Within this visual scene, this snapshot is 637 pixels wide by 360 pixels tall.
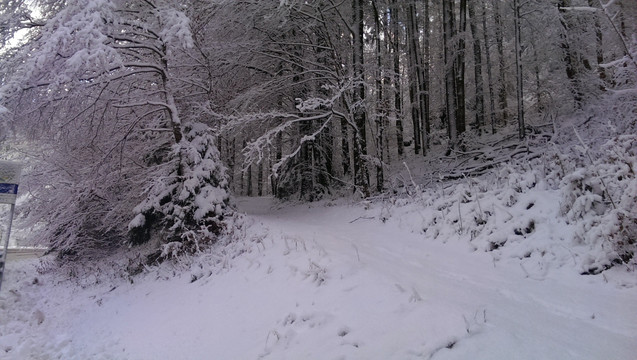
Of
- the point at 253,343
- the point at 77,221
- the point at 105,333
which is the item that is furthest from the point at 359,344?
the point at 77,221

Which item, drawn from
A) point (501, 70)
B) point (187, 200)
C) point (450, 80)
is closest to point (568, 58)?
point (450, 80)

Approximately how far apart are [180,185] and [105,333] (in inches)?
165

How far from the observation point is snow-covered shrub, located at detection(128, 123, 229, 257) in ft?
30.8

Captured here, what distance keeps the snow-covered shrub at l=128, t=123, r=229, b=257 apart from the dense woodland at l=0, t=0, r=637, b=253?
0.13 ft

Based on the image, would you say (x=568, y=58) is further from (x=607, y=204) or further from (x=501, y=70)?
(x=607, y=204)

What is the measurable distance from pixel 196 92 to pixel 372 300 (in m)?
9.61

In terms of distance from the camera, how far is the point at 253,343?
434 centimetres

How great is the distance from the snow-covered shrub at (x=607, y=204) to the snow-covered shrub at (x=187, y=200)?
757 cm

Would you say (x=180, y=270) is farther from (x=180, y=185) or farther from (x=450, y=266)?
(x=450, y=266)

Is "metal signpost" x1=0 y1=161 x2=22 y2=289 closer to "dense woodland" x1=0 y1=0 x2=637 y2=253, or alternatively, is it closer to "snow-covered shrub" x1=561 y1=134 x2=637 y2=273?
"dense woodland" x1=0 y1=0 x2=637 y2=253

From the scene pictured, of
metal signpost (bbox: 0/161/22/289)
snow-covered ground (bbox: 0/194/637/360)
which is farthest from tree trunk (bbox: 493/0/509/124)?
metal signpost (bbox: 0/161/22/289)

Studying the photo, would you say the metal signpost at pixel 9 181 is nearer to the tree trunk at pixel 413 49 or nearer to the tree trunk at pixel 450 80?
the tree trunk at pixel 450 80

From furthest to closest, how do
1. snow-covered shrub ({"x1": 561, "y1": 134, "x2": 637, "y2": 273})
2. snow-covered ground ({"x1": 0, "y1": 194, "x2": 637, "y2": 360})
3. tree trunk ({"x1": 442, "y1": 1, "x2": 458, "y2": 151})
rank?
tree trunk ({"x1": 442, "y1": 1, "x2": 458, "y2": 151}) → snow-covered shrub ({"x1": 561, "y1": 134, "x2": 637, "y2": 273}) → snow-covered ground ({"x1": 0, "y1": 194, "x2": 637, "y2": 360})

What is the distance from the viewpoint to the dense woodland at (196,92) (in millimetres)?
8133
